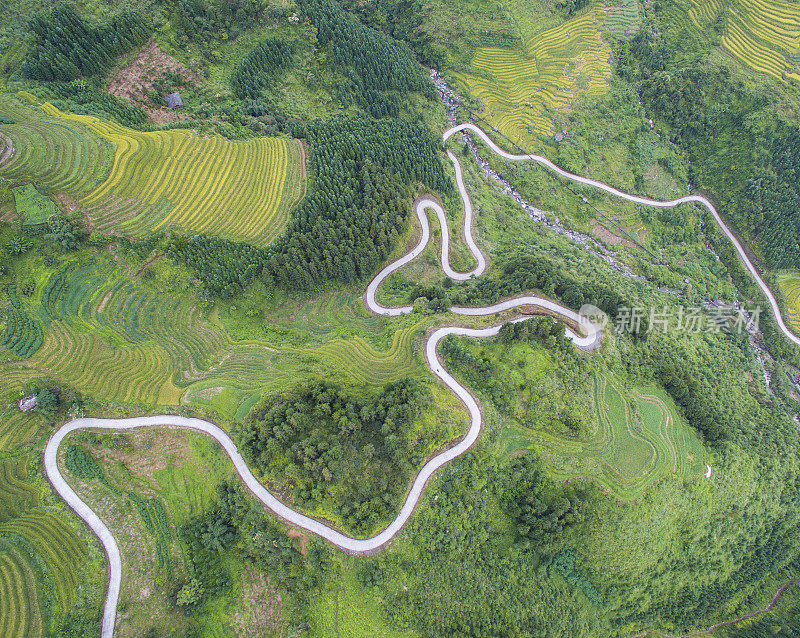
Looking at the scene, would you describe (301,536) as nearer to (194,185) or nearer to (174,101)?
(194,185)

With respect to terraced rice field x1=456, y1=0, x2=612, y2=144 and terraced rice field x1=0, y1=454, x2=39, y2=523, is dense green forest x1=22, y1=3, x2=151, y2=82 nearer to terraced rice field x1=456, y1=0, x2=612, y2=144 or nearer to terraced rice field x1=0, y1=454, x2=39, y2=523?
terraced rice field x1=0, y1=454, x2=39, y2=523

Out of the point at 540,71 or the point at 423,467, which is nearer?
the point at 423,467

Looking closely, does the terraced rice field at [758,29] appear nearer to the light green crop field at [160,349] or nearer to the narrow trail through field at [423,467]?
the narrow trail through field at [423,467]

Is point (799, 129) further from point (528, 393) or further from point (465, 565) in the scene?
point (465, 565)

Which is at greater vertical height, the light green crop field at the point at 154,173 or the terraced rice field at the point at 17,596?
the light green crop field at the point at 154,173

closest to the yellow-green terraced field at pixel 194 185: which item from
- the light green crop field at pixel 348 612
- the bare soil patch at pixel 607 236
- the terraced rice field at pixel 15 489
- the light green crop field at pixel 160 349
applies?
the light green crop field at pixel 160 349

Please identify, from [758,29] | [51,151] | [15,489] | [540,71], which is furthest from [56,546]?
[758,29]
